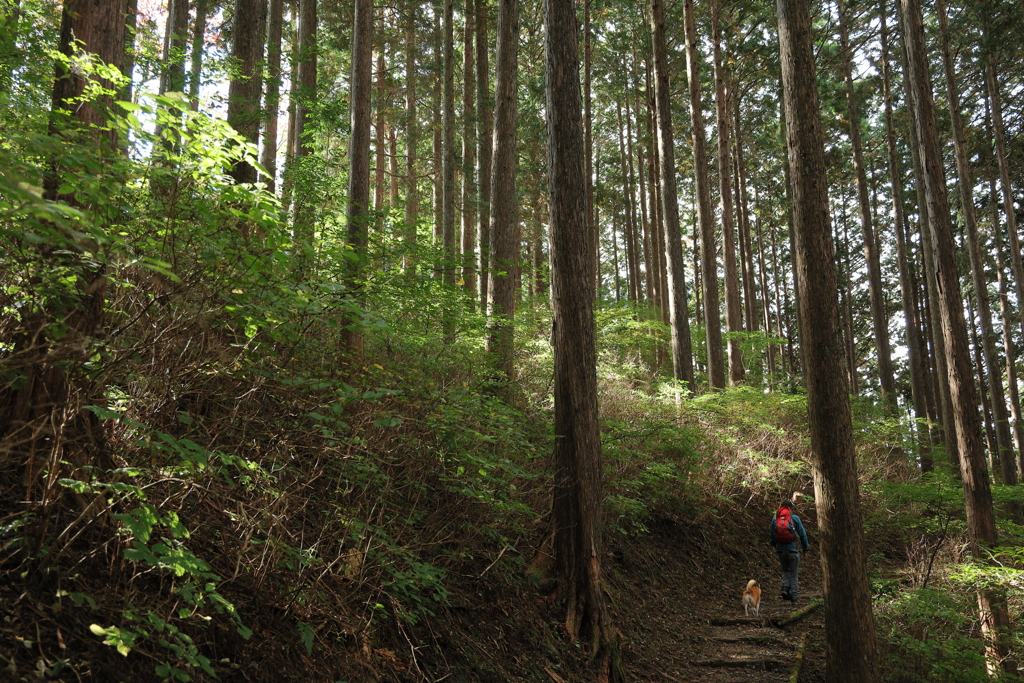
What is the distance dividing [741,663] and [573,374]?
400 centimetres

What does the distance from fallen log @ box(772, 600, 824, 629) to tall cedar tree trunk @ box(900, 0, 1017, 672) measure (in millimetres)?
2339

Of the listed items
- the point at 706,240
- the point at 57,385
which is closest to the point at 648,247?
the point at 706,240

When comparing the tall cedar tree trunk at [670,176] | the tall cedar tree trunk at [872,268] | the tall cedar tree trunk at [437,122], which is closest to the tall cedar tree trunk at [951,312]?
the tall cedar tree trunk at [670,176]

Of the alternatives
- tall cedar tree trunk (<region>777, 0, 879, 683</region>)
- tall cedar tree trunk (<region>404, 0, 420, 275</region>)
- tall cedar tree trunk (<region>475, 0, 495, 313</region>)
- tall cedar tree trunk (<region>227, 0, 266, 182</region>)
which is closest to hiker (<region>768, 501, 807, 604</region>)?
tall cedar tree trunk (<region>777, 0, 879, 683</region>)

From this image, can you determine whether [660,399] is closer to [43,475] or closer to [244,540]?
[244,540]

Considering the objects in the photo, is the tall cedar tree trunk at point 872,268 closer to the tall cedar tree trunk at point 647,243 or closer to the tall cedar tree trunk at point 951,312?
the tall cedar tree trunk at point 647,243

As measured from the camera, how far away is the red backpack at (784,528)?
9914 mm

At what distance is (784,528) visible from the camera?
9.99 meters

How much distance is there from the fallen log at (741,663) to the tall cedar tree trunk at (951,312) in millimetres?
3622

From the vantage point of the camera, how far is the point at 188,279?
3.64 m

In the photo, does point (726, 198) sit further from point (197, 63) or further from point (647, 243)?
point (197, 63)

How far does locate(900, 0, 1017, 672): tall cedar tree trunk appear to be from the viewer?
884 cm

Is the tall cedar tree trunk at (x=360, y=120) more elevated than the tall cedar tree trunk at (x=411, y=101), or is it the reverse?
the tall cedar tree trunk at (x=411, y=101)

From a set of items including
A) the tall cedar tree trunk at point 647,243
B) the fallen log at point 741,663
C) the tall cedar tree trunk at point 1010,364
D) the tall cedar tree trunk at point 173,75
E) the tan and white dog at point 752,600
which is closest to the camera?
the tall cedar tree trunk at point 173,75
